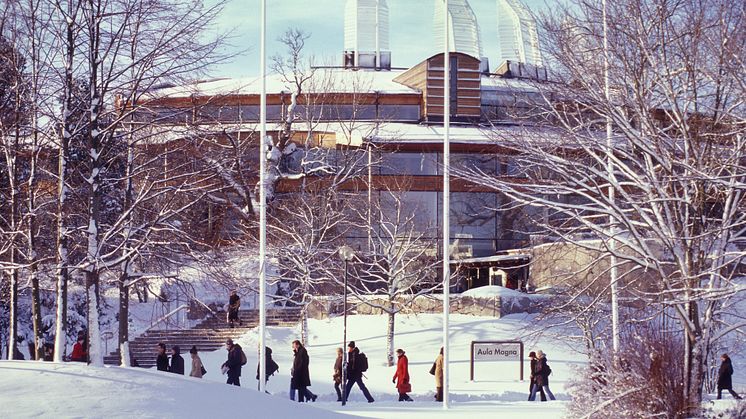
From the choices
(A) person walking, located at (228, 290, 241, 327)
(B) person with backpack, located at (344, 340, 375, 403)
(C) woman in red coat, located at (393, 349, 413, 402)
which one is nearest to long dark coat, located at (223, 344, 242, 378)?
(B) person with backpack, located at (344, 340, 375, 403)

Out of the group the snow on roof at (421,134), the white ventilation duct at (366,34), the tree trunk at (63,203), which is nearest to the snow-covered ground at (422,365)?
the tree trunk at (63,203)

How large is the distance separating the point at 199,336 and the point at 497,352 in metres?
12.2

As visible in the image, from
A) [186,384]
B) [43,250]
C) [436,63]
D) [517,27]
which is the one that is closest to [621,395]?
[186,384]

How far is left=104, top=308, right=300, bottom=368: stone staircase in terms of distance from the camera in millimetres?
35281

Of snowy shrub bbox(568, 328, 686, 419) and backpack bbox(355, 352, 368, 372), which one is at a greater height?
snowy shrub bbox(568, 328, 686, 419)

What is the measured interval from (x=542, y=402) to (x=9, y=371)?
52.8ft

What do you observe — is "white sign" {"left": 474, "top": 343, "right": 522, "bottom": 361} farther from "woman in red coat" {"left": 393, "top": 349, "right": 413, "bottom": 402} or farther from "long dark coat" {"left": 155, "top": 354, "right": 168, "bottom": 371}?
"long dark coat" {"left": 155, "top": 354, "right": 168, "bottom": 371}

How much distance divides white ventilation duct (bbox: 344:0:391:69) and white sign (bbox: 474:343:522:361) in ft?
113

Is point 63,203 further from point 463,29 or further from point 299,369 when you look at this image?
point 463,29

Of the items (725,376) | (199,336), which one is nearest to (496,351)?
(725,376)

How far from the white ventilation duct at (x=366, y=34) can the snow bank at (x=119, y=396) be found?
51534mm

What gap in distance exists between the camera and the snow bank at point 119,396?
32.3 feet

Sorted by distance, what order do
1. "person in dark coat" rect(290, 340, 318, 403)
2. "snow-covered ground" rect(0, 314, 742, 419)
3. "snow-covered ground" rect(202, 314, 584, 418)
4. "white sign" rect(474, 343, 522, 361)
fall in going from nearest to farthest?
"snow-covered ground" rect(0, 314, 742, 419), "snow-covered ground" rect(202, 314, 584, 418), "person in dark coat" rect(290, 340, 318, 403), "white sign" rect(474, 343, 522, 361)

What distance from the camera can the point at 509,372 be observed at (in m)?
31.6
